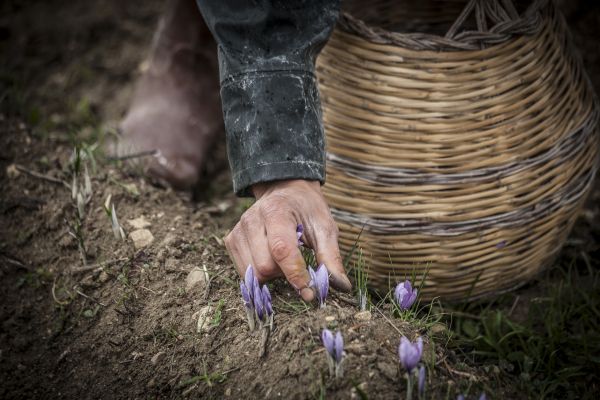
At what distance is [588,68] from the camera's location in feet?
9.54

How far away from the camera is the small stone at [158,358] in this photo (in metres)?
1.51

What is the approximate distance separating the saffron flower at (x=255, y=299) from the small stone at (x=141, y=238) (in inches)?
21.7

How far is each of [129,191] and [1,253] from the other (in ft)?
1.53

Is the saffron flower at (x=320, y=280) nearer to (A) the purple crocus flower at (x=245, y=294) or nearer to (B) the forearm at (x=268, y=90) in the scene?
(A) the purple crocus flower at (x=245, y=294)

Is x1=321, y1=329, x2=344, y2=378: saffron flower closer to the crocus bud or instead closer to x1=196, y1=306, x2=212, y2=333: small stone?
the crocus bud

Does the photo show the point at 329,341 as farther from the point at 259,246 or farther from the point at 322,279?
the point at 259,246

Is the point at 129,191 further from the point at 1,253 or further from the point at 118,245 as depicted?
the point at 1,253

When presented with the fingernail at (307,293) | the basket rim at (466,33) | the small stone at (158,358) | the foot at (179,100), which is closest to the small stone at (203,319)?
the small stone at (158,358)

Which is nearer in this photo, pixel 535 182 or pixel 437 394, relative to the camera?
pixel 437 394

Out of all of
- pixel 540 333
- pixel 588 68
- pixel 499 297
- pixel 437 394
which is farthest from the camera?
pixel 588 68

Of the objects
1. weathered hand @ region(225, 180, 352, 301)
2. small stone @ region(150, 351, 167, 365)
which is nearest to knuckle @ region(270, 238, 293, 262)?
weathered hand @ region(225, 180, 352, 301)

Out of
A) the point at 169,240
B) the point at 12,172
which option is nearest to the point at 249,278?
the point at 169,240

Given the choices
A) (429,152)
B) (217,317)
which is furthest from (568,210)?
(217,317)

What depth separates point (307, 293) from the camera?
1356mm
